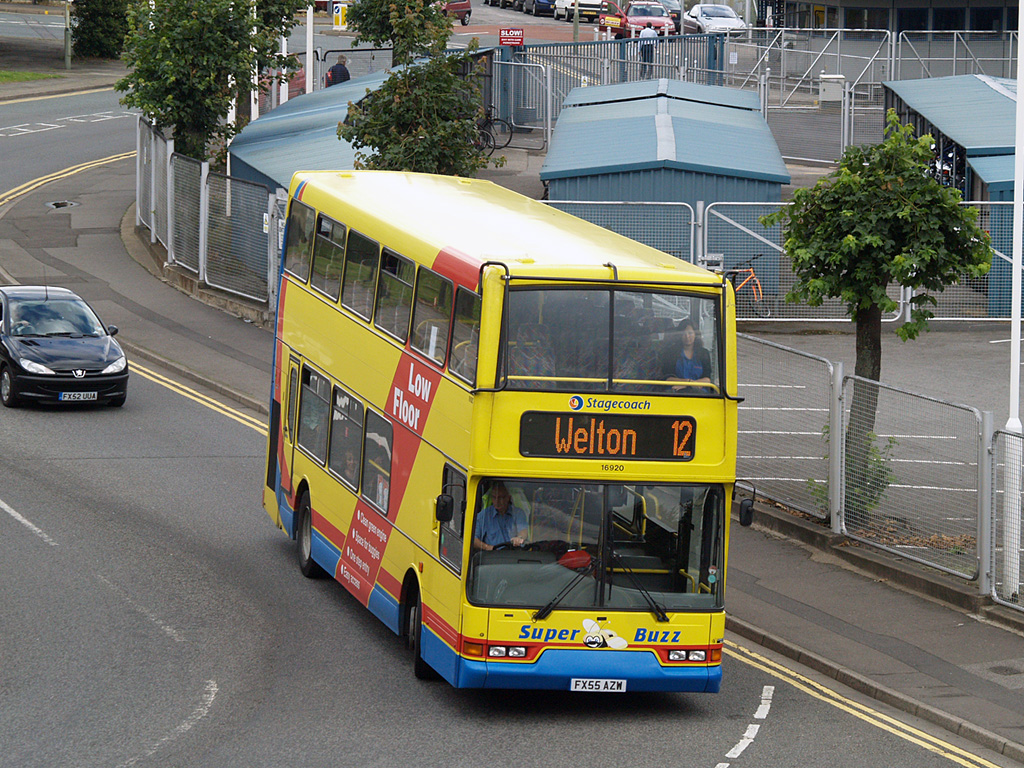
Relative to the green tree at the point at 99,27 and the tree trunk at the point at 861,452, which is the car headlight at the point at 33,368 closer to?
the tree trunk at the point at 861,452

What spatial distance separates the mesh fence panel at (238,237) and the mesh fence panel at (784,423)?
550 inches

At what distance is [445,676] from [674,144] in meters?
20.0

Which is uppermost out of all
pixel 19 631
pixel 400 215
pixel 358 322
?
pixel 400 215

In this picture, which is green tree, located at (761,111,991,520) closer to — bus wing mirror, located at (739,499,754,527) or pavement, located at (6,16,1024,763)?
pavement, located at (6,16,1024,763)

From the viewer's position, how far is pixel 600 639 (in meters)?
11.4

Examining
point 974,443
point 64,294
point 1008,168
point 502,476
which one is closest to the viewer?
point 502,476

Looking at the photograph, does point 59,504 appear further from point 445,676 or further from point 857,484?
point 857,484

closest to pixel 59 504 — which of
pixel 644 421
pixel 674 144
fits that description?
pixel 644 421

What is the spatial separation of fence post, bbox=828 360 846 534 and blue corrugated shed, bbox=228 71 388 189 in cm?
1425

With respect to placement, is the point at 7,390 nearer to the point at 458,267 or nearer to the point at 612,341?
the point at 458,267

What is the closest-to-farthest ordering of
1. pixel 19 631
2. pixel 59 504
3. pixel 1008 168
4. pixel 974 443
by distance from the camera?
pixel 19 631, pixel 974 443, pixel 59 504, pixel 1008 168

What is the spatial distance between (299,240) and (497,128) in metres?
30.5

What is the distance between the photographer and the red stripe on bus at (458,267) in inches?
455

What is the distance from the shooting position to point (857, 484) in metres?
16.5
